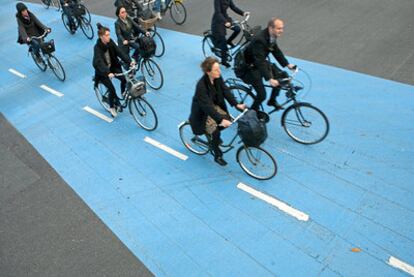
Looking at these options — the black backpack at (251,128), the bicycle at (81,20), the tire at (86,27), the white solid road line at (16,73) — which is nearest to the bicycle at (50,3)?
the bicycle at (81,20)

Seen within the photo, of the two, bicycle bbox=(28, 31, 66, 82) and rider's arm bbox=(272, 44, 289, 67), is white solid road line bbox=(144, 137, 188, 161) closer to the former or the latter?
rider's arm bbox=(272, 44, 289, 67)

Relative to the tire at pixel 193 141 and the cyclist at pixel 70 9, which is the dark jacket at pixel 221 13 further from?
the cyclist at pixel 70 9

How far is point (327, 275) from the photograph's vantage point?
154 inches

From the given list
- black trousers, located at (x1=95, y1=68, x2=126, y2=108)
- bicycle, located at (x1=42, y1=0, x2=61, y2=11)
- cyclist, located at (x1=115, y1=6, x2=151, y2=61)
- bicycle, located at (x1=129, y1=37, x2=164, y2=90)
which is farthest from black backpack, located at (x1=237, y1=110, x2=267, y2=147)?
bicycle, located at (x1=42, y1=0, x2=61, y2=11)

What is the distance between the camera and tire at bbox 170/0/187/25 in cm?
1089

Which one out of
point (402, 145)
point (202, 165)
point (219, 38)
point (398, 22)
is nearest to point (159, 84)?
point (219, 38)

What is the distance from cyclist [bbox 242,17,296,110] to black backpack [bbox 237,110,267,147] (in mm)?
889

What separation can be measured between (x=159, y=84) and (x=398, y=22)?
673cm

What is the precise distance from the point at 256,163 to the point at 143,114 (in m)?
2.73

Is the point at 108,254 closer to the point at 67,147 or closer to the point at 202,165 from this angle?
the point at 202,165

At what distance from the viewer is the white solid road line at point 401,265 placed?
381 cm

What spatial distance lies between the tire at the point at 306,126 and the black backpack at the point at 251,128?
3.90 feet

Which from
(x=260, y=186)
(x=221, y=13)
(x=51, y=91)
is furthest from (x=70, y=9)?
(x=260, y=186)

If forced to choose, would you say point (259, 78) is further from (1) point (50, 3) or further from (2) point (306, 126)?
(1) point (50, 3)
